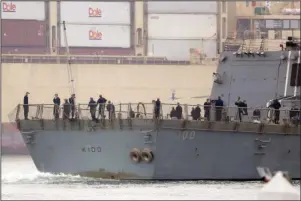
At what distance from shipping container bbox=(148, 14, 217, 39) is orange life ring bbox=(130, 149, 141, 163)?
230ft

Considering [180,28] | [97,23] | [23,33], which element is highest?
[97,23]

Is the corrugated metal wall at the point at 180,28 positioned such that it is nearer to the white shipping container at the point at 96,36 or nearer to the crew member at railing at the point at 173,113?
the white shipping container at the point at 96,36

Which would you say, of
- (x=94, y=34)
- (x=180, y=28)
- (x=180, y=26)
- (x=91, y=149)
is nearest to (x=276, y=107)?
(x=91, y=149)

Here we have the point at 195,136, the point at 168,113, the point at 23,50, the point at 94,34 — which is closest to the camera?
the point at 195,136

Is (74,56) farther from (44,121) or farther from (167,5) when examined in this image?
(44,121)

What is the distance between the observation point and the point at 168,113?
161 ft

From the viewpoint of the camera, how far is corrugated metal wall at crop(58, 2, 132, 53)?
116 m

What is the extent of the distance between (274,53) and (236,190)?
29.6 ft

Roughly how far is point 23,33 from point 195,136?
6481 centimetres

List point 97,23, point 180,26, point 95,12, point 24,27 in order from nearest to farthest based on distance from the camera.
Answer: point 24,27 → point 97,23 → point 95,12 → point 180,26

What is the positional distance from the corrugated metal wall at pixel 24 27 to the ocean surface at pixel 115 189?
59.6m

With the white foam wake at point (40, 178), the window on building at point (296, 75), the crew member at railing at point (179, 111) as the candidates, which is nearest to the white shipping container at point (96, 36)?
the white foam wake at point (40, 178)

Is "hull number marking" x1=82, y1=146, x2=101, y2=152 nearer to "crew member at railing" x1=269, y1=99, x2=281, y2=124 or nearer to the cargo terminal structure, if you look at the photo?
"crew member at railing" x1=269, y1=99, x2=281, y2=124

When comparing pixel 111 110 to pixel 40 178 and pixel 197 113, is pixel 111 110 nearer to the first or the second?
pixel 197 113
